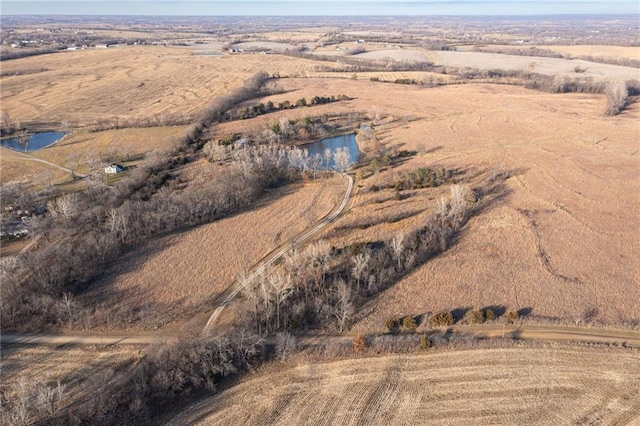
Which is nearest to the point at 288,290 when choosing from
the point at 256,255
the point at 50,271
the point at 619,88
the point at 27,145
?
the point at 256,255

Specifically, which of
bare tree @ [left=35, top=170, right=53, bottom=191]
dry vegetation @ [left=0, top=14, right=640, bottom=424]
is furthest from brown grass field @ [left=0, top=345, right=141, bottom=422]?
bare tree @ [left=35, top=170, right=53, bottom=191]

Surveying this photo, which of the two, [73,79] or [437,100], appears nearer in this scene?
[437,100]

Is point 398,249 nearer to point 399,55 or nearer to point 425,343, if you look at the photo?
point 425,343

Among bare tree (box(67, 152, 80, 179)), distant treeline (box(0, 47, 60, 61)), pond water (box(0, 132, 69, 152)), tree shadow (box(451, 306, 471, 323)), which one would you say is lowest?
tree shadow (box(451, 306, 471, 323))

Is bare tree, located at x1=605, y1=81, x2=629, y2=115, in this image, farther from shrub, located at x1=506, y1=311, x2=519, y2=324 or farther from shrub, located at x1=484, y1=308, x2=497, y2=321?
shrub, located at x1=484, y1=308, x2=497, y2=321

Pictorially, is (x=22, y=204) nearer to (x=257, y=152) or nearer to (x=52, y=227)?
(x=52, y=227)

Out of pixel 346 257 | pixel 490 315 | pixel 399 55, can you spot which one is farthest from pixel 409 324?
pixel 399 55
